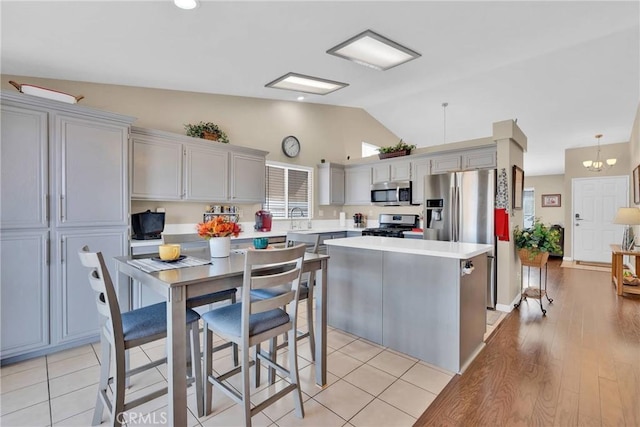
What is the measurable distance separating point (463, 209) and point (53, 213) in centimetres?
425

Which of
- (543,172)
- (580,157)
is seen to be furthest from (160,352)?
(543,172)

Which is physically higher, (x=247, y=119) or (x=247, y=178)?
(x=247, y=119)

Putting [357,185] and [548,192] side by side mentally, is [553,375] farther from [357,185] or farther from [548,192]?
[548,192]

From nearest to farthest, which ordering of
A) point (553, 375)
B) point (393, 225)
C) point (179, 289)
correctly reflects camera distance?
point (179, 289)
point (553, 375)
point (393, 225)

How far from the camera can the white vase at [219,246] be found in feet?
6.96

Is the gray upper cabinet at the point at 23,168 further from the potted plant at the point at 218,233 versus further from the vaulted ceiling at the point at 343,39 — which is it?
the potted plant at the point at 218,233

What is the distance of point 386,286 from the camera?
2.62 meters

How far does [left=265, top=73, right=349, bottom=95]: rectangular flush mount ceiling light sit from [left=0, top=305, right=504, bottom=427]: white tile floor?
9.88ft

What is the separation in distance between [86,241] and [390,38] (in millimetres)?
3330

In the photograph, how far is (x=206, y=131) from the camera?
12.7 ft

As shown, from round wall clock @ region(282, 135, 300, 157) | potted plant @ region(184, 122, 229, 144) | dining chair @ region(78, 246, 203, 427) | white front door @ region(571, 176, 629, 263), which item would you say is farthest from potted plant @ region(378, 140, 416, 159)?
white front door @ region(571, 176, 629, 263)

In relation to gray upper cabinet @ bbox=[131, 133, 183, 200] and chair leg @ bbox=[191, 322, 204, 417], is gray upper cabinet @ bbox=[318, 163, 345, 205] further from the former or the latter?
chair leg @ bbox=[191, 322, 204, 417]

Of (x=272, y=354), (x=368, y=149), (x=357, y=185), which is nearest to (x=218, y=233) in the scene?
(x=272, y=354)

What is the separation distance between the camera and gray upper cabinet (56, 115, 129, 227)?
2539mm
